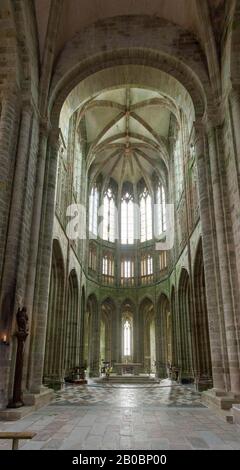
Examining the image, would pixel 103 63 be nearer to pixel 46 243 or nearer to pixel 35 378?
pixel 46 243

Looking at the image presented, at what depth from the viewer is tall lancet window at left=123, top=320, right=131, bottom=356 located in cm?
3152

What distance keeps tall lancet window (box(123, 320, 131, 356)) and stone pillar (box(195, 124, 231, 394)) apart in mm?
22248

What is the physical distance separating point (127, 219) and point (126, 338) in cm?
1194

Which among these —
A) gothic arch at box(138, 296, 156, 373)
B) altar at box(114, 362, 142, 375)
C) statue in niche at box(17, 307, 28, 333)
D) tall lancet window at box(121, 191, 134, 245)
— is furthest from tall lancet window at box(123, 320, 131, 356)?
statue in niche at box(17, 307, 28, 333)

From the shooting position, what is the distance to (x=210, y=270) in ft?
36.6

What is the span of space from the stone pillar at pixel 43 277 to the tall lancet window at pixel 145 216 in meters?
19.2

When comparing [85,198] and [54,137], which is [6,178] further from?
[85,198]

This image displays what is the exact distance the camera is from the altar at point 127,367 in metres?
23.5

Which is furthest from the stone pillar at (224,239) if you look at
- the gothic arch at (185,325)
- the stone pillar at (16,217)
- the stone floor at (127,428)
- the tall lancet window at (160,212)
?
the tall lancet window at (160,212)

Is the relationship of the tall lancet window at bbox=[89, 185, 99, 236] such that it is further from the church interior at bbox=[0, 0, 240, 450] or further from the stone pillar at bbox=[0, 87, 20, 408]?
the stone pillar at bbox=[0, 87, 20, 408]

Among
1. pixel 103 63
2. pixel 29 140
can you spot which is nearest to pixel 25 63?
pixel 29 140

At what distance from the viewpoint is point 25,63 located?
11164 mm

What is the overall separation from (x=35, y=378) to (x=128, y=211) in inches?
956

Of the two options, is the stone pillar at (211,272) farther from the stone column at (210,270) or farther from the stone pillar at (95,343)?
the stone pillar at (95,343)
